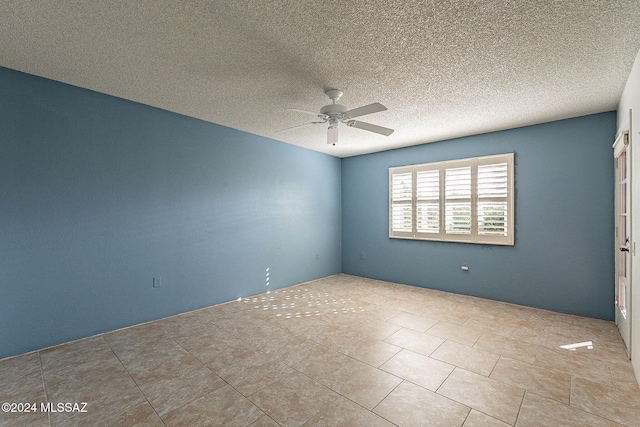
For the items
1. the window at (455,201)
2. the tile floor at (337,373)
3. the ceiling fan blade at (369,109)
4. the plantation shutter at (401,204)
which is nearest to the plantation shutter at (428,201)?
the window at (455,201)

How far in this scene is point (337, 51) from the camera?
230 centimetres

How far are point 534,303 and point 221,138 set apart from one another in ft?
16.9

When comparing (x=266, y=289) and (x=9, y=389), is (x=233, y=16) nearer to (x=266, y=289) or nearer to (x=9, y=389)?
(x=9, y=389)

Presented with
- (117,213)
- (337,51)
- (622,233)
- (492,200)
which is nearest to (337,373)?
(337,51)

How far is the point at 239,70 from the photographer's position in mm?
2623

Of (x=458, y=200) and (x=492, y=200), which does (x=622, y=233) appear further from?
(x=458, y=200)

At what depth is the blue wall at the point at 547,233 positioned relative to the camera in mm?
3643

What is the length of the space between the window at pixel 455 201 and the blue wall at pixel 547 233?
0.43 ft

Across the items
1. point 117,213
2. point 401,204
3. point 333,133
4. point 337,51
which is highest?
point 337,51

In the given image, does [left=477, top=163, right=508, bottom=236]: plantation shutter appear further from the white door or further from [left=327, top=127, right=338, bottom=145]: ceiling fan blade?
[left=327, top=127, right=338, bottom=145]: ceiling fan blade

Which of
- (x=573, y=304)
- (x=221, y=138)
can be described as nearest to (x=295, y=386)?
(x=221, y=138)

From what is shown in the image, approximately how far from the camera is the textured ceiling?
1.86 metres

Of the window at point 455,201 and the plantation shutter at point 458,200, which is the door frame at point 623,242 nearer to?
the window at point 455,201

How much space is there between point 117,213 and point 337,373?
117 inches
